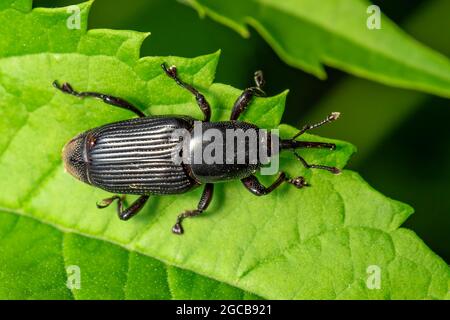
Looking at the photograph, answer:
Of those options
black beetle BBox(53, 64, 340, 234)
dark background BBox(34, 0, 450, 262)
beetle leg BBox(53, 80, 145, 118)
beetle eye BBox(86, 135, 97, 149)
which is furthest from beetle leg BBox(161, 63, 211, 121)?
dark background BBox(34, 0, 450, 262)

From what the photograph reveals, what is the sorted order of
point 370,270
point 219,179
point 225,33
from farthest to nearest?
point 225,33, point 219,179, point 370,270

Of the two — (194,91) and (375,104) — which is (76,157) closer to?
(194,91)

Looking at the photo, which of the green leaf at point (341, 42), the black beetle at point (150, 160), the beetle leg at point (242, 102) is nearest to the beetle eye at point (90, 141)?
the black beetle at point (150, 160)

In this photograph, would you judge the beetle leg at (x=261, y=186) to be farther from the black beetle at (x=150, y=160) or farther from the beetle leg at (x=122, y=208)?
the beetle leg at (x=122, y=208)

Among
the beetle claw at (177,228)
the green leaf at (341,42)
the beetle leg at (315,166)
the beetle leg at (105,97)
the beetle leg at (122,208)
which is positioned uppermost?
the green leaf at (341,42)

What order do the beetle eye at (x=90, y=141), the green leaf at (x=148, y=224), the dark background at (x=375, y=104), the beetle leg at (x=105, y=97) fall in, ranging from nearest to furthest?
the green leaf at (x=148, y=224)
the beetle leg at (x=105, y=97)
the beetle eye at (x=90, y=141)
the dark background at (x=375, y=104)
